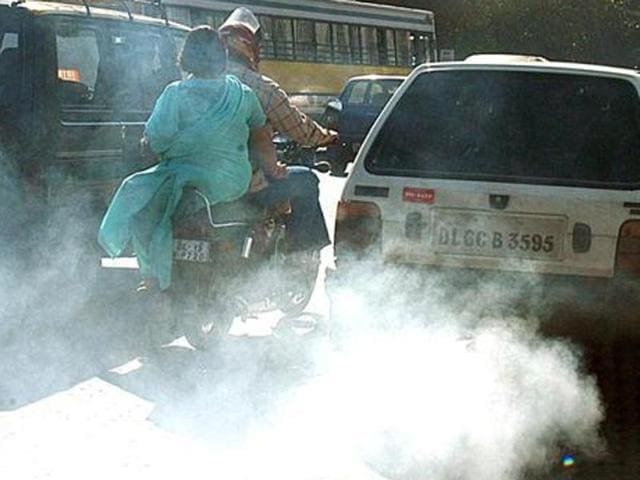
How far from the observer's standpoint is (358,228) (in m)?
5.23

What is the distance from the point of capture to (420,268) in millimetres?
5164

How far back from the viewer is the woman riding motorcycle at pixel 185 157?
5609 millimetres

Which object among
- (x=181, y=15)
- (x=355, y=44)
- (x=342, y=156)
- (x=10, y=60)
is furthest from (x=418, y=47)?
(x=10, y=60)

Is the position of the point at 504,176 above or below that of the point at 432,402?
above

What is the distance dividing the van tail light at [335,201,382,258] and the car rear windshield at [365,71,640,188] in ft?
0.69

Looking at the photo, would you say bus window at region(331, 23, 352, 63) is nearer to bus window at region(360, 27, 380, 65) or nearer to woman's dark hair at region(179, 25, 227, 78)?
bus window at region(360, 27, 380, 65)

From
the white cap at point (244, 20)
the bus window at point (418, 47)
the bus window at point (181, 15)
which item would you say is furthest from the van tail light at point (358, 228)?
the bus window at point (418, 47)

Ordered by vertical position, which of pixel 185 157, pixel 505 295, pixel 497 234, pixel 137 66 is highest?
pixel 137 66

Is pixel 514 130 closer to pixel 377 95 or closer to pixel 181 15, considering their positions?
pixel 377 95

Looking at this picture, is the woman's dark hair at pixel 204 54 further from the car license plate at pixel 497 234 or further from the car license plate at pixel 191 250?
the car license plate at pixel 497 234

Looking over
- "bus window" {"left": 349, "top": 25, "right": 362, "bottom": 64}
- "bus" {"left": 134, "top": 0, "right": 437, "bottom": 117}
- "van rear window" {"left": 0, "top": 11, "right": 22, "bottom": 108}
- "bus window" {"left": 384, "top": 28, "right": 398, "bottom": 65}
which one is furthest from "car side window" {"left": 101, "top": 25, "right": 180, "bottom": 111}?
"bus window" {"left": 384, "top": 28, "right": 398, "bottom": 65}

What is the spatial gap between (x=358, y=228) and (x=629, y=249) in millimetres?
1279

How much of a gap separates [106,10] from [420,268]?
10.4 ft

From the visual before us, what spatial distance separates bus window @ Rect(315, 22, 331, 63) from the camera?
25875mm
